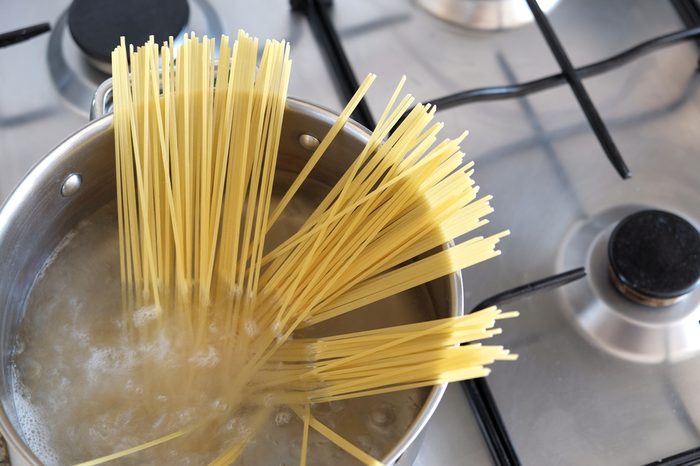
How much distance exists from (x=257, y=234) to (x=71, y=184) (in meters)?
0.16

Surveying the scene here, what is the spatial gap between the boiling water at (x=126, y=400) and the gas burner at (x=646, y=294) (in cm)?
15

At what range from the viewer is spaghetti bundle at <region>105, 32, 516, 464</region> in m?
0.59

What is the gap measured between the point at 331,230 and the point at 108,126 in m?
0.19

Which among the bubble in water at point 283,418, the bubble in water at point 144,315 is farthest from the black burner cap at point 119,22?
the bubble in water at point 283,418

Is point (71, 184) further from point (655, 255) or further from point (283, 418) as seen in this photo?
point (655, 255)

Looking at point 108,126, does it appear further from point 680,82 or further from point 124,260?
point 680,82

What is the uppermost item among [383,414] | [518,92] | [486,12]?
[486,12]

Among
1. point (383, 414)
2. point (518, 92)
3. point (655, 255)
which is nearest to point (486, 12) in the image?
point (518, 92)

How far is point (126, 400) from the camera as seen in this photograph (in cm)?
65

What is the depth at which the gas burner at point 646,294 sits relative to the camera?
2.32 feet

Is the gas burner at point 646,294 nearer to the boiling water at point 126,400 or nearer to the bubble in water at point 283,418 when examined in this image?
the boiling water at point 126,400

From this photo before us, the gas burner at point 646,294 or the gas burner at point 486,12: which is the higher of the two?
the gas burner at point 486,12

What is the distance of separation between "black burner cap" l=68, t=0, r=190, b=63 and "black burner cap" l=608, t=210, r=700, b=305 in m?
0.44

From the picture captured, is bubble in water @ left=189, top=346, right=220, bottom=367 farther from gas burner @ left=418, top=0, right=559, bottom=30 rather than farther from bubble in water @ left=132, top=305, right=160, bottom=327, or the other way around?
gas burner @ left=418, top=0, right=559, bottom=30
